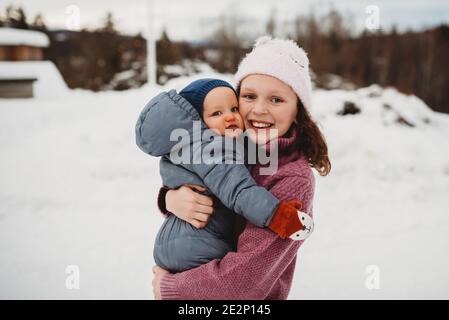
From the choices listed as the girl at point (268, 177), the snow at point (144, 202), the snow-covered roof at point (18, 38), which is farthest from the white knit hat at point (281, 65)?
the snow-covered roof at point (18, 38)

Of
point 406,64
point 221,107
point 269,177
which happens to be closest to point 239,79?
point 221,107

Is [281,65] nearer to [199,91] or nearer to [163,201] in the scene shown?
[199,91]

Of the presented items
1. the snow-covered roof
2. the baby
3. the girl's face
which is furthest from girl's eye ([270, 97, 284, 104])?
the snow-covered roof

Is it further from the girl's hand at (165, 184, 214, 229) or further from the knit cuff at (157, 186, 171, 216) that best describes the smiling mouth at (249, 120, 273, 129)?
the knit cuff at (157, 186, 171, 216)

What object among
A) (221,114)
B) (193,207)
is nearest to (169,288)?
(193,207)

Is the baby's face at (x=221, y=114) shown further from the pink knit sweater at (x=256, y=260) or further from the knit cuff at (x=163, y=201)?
the knit cuff at (x=163, y=201)

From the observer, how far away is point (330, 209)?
13.4 ft

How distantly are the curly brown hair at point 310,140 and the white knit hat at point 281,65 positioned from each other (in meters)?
0.03

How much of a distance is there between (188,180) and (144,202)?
302 centimetres

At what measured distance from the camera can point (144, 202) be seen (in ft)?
13.7

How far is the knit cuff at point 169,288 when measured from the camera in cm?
125

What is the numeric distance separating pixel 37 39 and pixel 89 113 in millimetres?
1583

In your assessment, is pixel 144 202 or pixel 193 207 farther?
pixel 144 202
